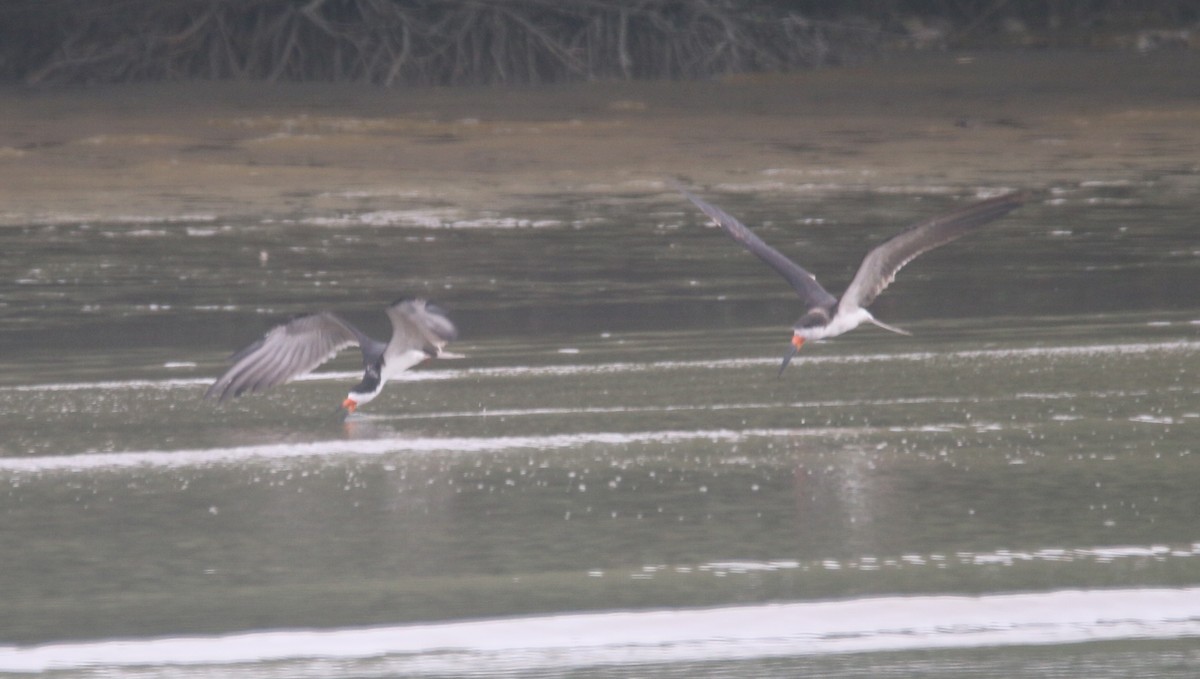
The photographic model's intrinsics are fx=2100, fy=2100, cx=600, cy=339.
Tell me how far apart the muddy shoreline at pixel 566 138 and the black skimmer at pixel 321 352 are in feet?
14.9

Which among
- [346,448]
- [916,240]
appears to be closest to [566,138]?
[916,240]

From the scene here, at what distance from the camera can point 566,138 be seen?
13.4 metres

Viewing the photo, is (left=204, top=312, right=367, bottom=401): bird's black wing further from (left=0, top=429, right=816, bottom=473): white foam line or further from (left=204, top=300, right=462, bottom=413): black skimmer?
(left=0, top=429, right=816, bottom=473): white foam line

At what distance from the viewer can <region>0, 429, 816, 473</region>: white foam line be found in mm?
5445

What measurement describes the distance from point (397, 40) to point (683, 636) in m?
13.0

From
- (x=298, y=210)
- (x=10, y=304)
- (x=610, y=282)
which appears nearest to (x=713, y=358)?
(x=610, y=282)

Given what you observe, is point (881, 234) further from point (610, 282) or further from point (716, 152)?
point (716, 152)

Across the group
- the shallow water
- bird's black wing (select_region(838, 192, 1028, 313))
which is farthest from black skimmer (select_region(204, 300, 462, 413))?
bird's black wing (select_region(838, 192, 1028, 313))

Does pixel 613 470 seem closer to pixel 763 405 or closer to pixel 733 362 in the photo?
pixel 763 405

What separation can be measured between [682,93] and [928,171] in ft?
12.9

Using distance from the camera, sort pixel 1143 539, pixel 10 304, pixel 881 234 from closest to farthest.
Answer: pixel 1143 539
pixel 10 304
pixel 881 234

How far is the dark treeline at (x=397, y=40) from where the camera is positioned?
16.2 metres

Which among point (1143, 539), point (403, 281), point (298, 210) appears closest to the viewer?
point (1143, 539)

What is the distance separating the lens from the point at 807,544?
449cm
